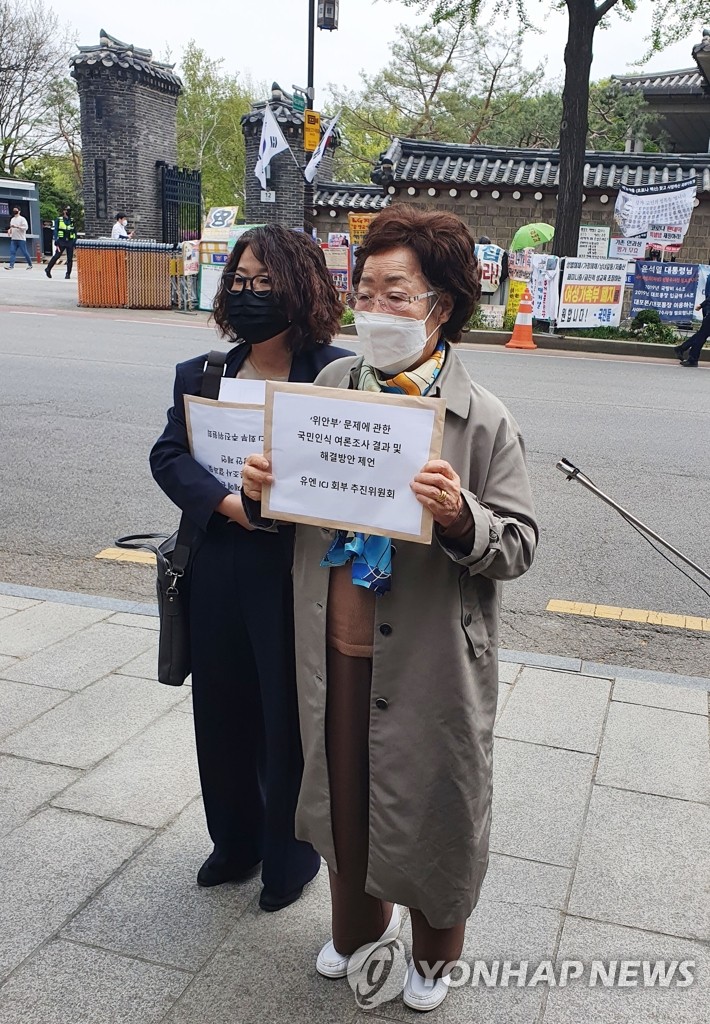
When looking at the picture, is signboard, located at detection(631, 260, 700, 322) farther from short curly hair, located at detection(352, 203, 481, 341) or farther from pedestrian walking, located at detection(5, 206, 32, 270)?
pedestrian walking, located at detection(5, 206, 32, 270)

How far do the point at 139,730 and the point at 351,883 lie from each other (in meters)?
1.57

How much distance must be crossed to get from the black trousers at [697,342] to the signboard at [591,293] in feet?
9.83

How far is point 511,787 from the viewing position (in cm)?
335

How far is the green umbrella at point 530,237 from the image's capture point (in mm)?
20703

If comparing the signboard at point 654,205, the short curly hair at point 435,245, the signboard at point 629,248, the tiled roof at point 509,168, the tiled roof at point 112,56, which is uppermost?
the tiled roof at point 112,56

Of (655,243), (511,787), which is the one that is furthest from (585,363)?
(511,787)

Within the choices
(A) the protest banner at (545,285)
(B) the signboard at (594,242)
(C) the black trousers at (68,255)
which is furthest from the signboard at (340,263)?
(C) the black trousers at (68,255)

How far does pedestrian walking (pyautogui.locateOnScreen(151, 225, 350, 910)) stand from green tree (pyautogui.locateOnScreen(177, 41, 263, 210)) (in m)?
50.0

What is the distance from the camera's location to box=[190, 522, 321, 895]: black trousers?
2.43 metres

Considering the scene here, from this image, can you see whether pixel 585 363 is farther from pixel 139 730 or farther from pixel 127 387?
pixel 139 730

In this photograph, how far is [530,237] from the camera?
68.3 feet

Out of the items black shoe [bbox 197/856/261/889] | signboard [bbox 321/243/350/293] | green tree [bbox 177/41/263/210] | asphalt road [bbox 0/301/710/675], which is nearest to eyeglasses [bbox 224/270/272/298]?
black shoe [bbox 197/856/261/889]

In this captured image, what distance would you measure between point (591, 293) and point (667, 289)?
1696mm

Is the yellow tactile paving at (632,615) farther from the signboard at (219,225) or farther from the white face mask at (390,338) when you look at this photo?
the signboard at (219,225)
